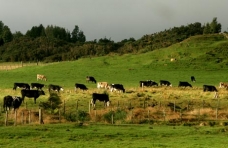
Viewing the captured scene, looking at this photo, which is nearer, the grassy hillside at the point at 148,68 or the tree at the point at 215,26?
the grassy hillside at the point at 148,68

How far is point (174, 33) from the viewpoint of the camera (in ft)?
489

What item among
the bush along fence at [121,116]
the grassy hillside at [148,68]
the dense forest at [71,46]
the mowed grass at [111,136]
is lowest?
the mowed grass at [111,136]

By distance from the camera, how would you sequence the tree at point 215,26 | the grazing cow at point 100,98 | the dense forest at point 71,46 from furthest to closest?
the tree at point 215,26 → the dense forest at point 71,46 → the grazing cow at point 100,98

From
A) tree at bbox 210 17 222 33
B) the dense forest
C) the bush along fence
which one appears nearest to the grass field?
the bush along fence

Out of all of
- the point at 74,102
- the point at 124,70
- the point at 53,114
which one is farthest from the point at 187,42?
the point at 53,114

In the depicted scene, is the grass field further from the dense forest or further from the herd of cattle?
the dense forest

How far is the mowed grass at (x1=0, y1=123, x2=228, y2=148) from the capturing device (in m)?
22.2

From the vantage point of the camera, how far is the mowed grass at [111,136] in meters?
22.2

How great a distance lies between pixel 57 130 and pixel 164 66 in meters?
62.6

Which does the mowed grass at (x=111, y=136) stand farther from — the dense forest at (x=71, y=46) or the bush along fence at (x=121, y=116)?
the dense forest at (x=71, y=46)

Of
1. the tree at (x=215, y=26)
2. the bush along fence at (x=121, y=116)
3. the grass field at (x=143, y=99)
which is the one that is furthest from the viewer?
the tree at (x=215, y=26)

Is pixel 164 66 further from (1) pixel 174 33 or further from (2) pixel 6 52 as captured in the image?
(2) pixel 6 52

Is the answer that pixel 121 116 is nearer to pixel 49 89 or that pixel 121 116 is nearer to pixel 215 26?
pixel 49 89

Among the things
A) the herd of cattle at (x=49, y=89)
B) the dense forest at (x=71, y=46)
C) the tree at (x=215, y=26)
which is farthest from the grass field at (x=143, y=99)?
the tree at (x=215, y=26)
